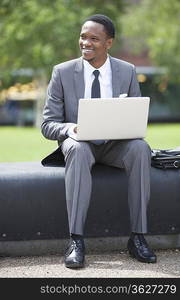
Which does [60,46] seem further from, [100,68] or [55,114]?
[55,114]

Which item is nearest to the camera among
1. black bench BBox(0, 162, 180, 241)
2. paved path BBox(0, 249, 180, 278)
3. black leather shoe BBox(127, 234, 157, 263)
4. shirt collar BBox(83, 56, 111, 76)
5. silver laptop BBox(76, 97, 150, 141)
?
paved path BBox(0, 249, 180, 278)

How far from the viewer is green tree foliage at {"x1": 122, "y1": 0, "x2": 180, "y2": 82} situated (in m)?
27.4

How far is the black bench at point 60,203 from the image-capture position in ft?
15.1

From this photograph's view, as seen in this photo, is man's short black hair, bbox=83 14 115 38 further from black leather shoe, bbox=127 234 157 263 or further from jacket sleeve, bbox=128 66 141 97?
black leather shoe, bbox=127 234 157 263

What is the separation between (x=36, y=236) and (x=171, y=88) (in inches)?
1135

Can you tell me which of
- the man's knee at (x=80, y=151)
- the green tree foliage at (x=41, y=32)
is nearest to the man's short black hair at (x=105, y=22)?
the man's knee at (x=80, y=151)

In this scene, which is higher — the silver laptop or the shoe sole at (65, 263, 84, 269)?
the silver laptop

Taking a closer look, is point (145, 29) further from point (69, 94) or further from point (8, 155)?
point (69, 94)

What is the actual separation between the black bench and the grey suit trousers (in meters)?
0.18

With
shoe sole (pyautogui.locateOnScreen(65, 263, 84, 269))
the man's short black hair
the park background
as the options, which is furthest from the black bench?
the park background

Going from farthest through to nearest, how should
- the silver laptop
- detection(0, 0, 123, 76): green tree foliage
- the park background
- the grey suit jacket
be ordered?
the park background
detection(0, 0, 123, 76): green tree foliage
the grey suit jacket
the silver laptop

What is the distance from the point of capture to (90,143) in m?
4.54

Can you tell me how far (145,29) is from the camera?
28.9 meters

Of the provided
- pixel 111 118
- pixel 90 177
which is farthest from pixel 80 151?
pixel 111 118
